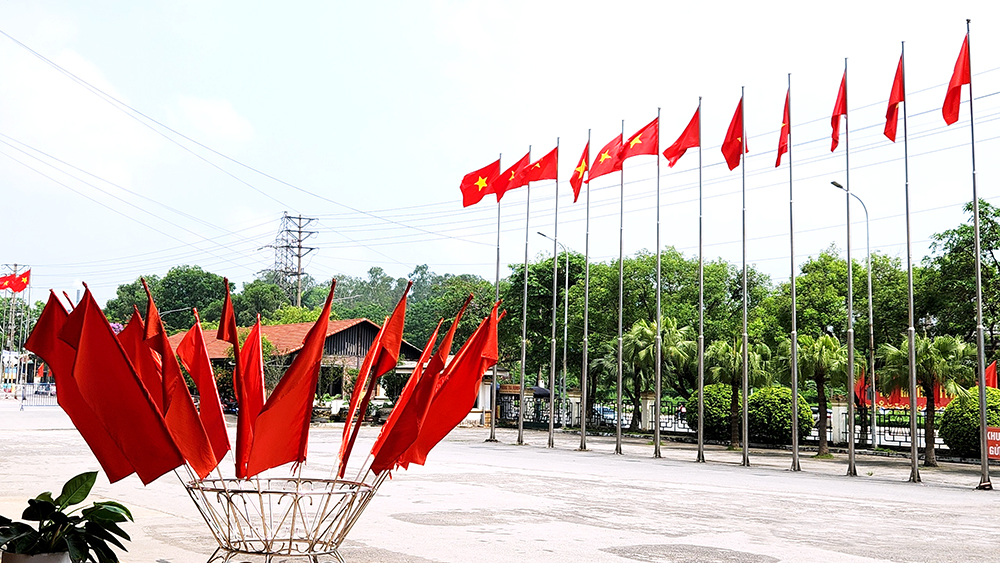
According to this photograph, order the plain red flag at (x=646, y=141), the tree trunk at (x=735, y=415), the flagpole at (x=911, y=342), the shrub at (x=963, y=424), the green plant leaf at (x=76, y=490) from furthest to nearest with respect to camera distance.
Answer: the tree trunk at (x=735, y=415) → the plain red flag at (x=646, y=141) → the shrub at (x=963, y=424) → the flagpole at (x=911, y=342) → the green plant leaf at (x=76, y=490)

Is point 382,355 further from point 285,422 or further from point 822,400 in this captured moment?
point 822,400

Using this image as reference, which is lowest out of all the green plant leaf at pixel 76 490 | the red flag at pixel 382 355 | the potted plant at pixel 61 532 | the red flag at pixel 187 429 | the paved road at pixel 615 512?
the paved road at pixel 615 512

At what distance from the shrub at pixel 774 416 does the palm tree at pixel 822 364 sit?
4.07 m

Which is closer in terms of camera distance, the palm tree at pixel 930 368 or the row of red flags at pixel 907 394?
the palm tree at pixel 930 368

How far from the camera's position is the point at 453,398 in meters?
4.70

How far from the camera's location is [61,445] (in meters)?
24.0

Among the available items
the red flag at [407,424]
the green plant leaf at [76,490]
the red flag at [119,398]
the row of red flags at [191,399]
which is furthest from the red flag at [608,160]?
the red flag at [119,398]

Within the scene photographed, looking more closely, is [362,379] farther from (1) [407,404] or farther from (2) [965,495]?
(2) [965,495]

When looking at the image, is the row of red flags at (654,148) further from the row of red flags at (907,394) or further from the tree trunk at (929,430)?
the row of red flags at (907,394)

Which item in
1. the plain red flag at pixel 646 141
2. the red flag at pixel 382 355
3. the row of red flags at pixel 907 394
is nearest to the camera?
the red flag at pixel 382 355

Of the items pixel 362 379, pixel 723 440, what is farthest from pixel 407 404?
pixel 723 440

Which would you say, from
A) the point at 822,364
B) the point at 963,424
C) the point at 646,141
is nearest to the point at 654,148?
the point at 646,141

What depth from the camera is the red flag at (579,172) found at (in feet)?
92.5

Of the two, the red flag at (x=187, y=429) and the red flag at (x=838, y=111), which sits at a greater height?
the red flag at (x=838, y=111)
